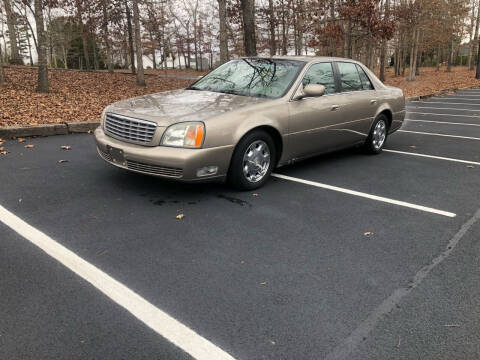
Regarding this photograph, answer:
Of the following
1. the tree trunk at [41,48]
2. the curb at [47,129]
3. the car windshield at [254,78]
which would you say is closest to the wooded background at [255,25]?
the tree trunk at [41,48]

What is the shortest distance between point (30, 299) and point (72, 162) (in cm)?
359

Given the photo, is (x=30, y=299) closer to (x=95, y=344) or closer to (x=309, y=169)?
(x=95, y=344)

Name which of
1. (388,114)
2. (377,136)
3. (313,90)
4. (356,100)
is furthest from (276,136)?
(388,114)

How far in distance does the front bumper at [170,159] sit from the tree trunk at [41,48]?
9.01 meters

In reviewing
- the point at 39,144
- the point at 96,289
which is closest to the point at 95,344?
the point at 96,289

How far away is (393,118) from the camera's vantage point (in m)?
7.26

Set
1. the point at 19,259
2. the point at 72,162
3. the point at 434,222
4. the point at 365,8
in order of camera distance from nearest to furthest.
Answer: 1. the point at 19,259
2. the point at 434,222
3. the point at 72,162
4. the point at 365,8

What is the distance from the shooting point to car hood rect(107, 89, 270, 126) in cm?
442

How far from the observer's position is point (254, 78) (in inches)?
220

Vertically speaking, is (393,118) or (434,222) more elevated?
(393,118)

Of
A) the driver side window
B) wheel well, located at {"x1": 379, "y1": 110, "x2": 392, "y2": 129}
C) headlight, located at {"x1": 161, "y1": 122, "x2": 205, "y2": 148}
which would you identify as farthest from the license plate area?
wheel well, located at {"x1": 379, "y1": 110, "x2": 392, "y2": 129}

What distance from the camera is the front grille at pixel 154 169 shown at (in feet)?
14.0

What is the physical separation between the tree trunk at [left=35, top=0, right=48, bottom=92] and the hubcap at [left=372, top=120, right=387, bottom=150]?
970 cm

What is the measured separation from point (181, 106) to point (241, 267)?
232cm
